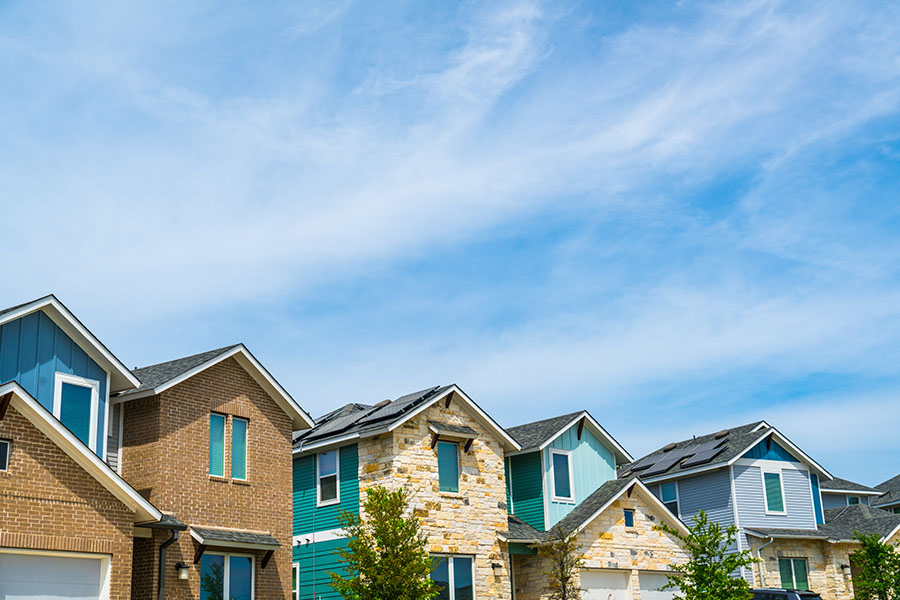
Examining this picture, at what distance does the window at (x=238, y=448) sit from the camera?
24206 mm

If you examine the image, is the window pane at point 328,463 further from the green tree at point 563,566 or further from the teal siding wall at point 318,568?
the green tree at point 563,566

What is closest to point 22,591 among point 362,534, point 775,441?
point 362,534

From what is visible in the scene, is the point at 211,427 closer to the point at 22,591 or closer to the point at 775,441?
the point at 22,591

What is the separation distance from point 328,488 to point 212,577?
708cm

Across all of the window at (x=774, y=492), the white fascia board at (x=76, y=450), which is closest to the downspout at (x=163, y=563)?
the white fascia board at (x=76, y=450)

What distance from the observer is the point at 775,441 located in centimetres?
3772

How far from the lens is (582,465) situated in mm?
33625

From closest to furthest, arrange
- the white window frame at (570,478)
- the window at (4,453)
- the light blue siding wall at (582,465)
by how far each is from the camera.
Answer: the window at (4,453)
the light blue siding wall at (582,465)
the white window frame at (570,478)

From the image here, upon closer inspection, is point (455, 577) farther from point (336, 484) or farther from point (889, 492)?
point (889, 492)

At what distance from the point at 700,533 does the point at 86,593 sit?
15.9 m

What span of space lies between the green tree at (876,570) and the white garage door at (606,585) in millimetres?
8982

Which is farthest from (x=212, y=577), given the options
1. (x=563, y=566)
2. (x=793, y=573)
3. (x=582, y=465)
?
(x=793, y=573)

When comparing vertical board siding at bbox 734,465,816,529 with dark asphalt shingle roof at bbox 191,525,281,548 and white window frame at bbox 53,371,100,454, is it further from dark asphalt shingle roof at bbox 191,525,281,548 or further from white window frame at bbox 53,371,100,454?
white window frame at bbox 53,371,100,454

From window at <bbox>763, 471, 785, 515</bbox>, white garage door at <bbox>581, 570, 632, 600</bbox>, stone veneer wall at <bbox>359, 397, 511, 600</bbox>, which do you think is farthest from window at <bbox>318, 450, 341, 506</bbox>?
window at <bbox>763, 471, 785, 515</bbox>
